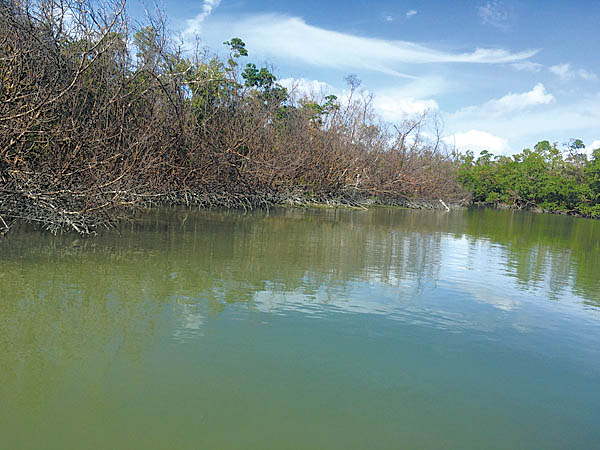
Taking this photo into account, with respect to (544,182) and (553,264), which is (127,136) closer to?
(553,264)

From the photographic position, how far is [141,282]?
732 centimetres

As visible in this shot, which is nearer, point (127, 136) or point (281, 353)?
point (281, 353)

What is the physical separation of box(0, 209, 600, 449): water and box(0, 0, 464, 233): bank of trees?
125 cm

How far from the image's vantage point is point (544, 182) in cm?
5125

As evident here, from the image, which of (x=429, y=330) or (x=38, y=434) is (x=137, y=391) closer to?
(x=38, y=434)

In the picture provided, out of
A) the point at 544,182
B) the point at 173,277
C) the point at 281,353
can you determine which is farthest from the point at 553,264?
the point at 544,182

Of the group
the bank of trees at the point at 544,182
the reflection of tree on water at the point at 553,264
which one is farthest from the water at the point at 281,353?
the bank of trees at the point at 544,182

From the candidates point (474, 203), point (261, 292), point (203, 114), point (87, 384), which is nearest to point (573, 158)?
point (474, 203)

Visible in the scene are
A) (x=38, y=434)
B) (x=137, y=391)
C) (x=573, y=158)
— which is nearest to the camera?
(x=38, y=434)

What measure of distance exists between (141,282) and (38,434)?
13.1ft

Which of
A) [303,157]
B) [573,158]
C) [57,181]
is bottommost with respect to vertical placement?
[57,181]

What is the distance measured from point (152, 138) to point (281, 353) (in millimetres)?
10009

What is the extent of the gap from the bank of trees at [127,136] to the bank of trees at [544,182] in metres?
25.4

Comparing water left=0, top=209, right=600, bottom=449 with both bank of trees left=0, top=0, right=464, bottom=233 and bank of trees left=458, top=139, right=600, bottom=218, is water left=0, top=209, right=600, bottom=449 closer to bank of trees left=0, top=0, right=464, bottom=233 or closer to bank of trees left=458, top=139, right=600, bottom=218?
bank of trees left=0, top=0, right=464, bottom=233
